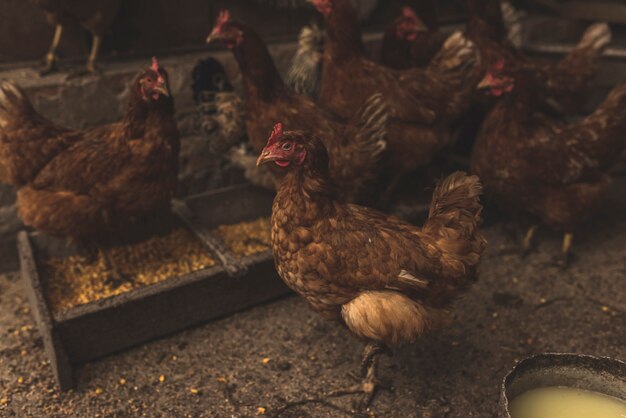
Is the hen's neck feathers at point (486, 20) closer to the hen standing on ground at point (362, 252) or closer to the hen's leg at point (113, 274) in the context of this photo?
the hen standing on ground at point (362, 252)

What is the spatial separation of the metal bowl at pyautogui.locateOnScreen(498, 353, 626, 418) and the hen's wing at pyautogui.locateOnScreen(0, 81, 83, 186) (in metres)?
2.40

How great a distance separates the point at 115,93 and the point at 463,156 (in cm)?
258

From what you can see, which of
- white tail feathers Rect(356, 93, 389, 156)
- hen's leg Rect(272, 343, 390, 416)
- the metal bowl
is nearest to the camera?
the metal bowl

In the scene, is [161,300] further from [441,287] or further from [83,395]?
[441,287]

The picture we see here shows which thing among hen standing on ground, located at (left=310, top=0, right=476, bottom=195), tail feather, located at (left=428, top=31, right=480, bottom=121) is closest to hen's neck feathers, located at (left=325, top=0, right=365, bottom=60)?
hen standing on ground, located at (left=310, top=0, right=476, bottom=195)

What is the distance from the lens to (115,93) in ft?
11.2

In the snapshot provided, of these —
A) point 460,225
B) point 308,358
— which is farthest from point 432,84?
point 308,358

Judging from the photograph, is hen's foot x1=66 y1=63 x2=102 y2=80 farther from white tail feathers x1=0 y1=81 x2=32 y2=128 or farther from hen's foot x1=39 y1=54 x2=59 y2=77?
white tail feathers x1=0 y1=81 x2=32 y2=128

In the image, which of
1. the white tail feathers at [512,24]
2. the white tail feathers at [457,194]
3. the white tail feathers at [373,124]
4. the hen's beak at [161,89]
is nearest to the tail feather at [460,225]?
the white tail feathers at [457,194]

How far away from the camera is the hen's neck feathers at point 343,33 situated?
332cm

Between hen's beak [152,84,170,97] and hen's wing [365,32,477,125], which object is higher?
hen's beak [152,84,170,97]

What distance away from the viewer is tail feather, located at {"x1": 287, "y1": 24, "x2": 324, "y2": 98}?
3.81 meters

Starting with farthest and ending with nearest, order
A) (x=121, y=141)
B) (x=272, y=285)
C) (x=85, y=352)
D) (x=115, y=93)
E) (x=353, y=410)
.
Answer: (x=115, y=93), (x=272, y=285), (x=121, y=141), (x=85, y=352), (x=353, y=410)

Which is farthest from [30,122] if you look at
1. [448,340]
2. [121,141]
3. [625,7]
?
[625,7]
